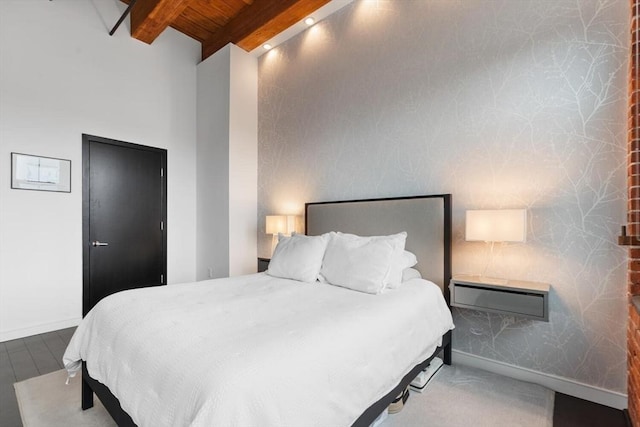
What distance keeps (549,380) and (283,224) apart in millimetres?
2700

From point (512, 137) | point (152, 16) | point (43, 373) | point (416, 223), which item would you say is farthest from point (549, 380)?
point (152, 16)

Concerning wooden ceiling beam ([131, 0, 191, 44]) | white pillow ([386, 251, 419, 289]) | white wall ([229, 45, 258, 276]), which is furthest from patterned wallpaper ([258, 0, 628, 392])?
wooden ceiling beam ([131, 0, 191, 44])

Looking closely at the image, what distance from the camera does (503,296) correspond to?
81.0 inches

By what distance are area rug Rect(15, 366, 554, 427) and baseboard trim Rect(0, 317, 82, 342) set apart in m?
1.21

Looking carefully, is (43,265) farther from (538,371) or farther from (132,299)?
(538,371)

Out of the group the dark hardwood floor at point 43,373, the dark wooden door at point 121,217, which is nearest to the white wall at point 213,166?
the dark wooden door at point 121,217

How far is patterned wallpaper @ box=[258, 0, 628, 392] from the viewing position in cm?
196

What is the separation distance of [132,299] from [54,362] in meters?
1.47

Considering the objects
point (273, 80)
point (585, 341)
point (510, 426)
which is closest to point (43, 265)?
point (273, 80)

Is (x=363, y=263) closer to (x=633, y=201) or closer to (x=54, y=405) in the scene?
(x=633, y=201)

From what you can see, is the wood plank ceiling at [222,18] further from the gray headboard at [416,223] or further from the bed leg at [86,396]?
the bed leg at [86,396]

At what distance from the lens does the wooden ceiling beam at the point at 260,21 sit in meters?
3.33

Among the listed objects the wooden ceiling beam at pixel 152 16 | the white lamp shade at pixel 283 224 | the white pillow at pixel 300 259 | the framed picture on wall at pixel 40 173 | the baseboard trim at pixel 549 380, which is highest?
the wooden ceiling beam at pixel 152 16

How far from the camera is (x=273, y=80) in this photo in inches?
161
